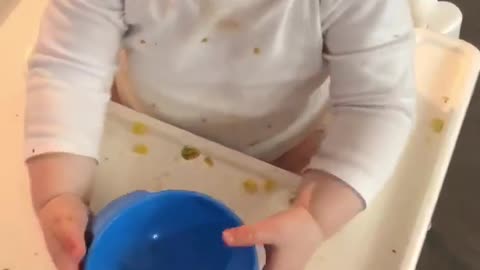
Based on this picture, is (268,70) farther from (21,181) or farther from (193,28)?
(21,181)

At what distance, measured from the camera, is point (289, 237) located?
0.55 m

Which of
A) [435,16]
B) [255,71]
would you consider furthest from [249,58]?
[435,16]

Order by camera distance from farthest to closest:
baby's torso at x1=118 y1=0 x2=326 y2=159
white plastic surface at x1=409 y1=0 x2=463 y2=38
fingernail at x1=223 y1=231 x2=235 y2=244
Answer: white plastic surface at x1=409 y1=0 x2=463 y2=38, baby's torso at x1=118 y1=0 x2=326 y2=159, fingernail at x1=223 y1=231 x2=235 y2=244

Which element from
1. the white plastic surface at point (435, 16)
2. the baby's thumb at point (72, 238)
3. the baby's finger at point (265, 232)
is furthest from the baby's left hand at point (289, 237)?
the white plastic surface at point (435, 16)

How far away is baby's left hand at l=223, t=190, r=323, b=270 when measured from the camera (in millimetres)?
538

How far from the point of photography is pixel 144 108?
0.71 m

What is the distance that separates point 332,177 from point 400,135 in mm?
61

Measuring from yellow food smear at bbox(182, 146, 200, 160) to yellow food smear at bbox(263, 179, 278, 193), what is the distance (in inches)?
2.2

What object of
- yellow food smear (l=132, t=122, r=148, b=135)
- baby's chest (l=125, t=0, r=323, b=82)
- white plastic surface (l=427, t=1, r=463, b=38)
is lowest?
yellow food smear (l=132, t=122, r=148, b=135)

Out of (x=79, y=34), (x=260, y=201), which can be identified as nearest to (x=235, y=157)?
(x=260, y=201)

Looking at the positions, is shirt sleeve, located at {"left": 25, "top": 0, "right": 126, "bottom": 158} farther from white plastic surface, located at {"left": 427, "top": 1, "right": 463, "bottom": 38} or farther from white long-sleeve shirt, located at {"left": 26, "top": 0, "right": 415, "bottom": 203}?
white plastic surface, located at {"left": 427, "top": 1, "right": 463, "bottom": 38}

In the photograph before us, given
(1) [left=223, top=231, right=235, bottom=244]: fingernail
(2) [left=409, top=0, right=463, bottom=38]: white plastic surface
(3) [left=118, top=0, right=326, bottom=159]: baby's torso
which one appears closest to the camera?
(1) [left=223, top=231, right=235, bottom=244]: fingernail

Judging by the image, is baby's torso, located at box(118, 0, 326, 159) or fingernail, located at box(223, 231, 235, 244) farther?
baby's torso, located at box(118, 0, 326, 159)

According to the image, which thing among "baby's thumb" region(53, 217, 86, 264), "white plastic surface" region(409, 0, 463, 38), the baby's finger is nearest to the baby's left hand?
the baby's finger
